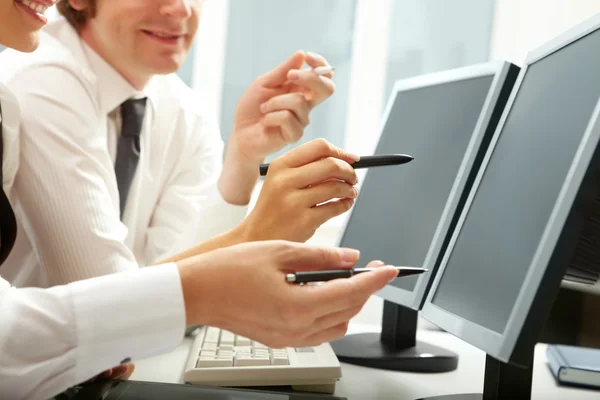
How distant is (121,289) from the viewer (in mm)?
556

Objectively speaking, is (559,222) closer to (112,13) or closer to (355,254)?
(355,254)

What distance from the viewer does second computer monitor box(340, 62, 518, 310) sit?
33.2 inches

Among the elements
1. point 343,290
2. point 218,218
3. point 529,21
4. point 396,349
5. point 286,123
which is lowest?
point 396,349

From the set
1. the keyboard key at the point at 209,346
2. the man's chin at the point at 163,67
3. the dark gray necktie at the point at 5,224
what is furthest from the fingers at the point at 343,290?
the man's chin at the point at 163,67

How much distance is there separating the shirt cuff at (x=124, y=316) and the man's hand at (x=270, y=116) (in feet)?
2.06

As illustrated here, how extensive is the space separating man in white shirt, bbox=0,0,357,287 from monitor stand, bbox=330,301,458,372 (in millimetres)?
→ 224

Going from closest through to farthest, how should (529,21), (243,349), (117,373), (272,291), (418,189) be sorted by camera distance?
(272,291) < (117,373) < (243,349) < (418,189) < (529,21)

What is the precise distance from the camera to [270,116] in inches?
45.3

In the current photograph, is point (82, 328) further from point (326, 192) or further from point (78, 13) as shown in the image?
point (78, 13)

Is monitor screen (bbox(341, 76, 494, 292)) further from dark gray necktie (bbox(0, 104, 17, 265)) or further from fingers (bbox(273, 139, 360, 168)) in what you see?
dark gray necktie (bbox(0, 104, 17, 265))

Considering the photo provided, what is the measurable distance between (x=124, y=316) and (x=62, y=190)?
0.54m

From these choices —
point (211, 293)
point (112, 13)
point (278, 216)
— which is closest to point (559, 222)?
point (211, 293)

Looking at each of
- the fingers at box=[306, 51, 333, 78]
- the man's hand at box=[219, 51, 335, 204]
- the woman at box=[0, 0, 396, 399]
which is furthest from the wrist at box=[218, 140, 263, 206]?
the woman at box=[0, 0, 396, 399]

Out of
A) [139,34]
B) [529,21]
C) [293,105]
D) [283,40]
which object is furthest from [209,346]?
[529,21]
